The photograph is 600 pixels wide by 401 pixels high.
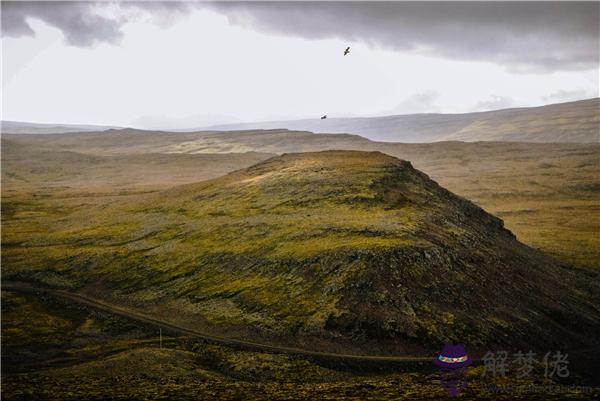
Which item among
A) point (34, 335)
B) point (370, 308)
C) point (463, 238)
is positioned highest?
point (463, 238)

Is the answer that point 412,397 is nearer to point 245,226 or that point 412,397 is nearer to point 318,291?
point 318,291

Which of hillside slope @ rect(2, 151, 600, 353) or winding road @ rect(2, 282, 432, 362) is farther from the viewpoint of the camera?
hillside slope @ rect(2, 151, 600, 353)

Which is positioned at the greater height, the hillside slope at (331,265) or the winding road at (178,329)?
the hillside slope at (331,265)

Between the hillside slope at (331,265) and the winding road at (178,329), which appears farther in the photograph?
the hillside slope at (331,265)

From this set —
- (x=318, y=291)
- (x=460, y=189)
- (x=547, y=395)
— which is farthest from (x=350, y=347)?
(x=460, y=189)

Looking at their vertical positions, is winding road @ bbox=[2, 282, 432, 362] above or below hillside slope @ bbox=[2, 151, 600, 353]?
below

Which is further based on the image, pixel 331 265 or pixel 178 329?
pixel 331 265

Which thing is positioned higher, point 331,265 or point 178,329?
point 331,265

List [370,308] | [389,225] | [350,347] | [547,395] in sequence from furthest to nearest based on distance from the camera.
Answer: [389,225] → [370,308] → [350,347] → [547,395]
